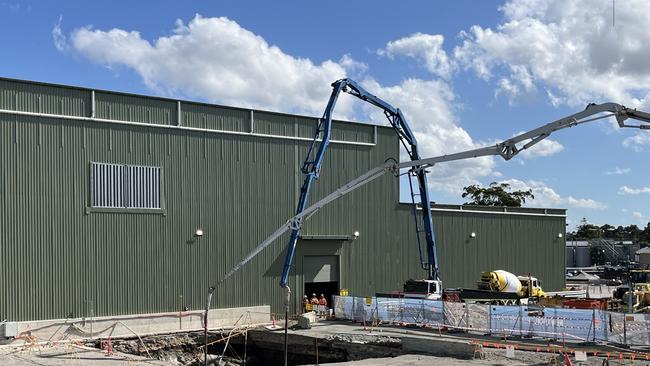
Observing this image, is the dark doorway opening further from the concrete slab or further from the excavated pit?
the excavated pit

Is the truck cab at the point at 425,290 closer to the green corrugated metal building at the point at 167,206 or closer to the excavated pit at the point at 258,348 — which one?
the green corrugated metal building at the point at 167,206

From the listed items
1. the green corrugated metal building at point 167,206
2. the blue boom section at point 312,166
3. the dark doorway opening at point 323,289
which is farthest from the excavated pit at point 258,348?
the dark doorway opening at point 323,289

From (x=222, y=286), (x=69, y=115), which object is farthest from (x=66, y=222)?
(x=222, y=286)

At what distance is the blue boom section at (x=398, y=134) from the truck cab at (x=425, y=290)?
1161 mm

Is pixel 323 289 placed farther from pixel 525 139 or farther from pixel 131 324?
pixel 525 139

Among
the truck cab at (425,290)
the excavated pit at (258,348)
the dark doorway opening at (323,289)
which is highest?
the truck cab at (425,290)

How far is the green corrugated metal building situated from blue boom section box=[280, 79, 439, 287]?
231 cm

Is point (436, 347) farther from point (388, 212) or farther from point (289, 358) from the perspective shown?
point (388, 212)

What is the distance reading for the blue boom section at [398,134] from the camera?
127ft

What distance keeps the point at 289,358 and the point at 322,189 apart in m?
11.7

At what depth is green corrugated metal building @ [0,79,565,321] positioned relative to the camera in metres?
33.8

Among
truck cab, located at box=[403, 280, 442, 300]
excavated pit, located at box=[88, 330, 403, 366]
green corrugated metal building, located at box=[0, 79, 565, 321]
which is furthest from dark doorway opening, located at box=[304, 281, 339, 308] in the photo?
excavated pit, located at box=[88, 330, 403, 366]

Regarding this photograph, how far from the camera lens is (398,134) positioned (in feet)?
145

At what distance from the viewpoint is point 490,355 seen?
2900cm
